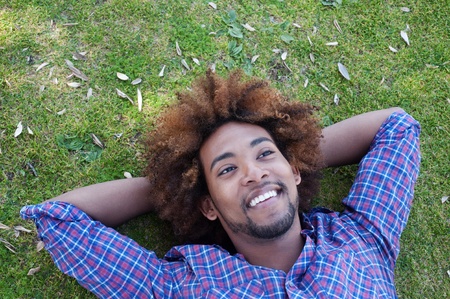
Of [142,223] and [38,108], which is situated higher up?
[38,108]

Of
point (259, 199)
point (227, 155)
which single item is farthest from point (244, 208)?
point (227, 155)

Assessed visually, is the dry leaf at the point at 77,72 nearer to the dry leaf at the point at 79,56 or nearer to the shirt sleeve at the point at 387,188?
the dry leaf at the point at 79,56

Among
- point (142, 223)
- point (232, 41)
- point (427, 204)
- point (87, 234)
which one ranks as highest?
point (232, 41)

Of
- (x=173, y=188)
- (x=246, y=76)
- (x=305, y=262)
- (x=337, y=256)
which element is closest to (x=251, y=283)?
(x=305, y=262)

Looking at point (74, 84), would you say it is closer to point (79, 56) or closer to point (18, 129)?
point (79, 56)

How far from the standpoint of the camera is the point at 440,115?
17.2ft

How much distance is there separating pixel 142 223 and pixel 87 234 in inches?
35.2

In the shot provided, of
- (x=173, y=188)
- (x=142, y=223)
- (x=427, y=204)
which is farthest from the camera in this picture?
(x=427, y=204)

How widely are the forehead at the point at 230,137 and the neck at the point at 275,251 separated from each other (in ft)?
2.55

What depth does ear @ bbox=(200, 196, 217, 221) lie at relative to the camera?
410 centimetres

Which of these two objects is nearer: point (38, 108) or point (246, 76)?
point (38, 108)

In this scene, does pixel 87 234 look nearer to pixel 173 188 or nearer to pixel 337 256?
pixel 173 188

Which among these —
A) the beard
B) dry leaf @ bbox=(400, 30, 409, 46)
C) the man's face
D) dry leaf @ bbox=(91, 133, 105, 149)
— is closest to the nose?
the man's face

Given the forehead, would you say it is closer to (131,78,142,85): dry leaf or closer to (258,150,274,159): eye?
(258,150,274,159): eye
